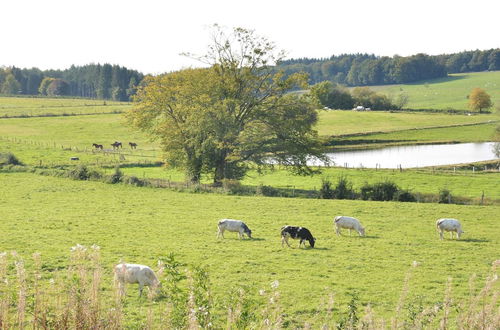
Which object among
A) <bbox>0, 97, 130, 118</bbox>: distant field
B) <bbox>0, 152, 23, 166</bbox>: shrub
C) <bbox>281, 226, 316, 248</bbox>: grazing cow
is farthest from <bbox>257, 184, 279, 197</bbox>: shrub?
<bbox>0, 97, 130, 118</bbox>: distant field

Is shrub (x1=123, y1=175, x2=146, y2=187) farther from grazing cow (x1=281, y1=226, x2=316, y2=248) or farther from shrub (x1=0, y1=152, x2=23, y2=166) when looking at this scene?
grazing cow (x1=281, y1=226, x2=316, y2=248)

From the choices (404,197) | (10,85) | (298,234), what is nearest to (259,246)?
(298,234)

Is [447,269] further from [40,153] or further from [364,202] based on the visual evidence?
[40,153]

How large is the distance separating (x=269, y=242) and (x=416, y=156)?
54.0 meters

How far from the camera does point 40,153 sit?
66250 mm

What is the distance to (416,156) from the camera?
7381 cm

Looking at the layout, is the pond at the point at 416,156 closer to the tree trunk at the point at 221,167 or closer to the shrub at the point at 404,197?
the tree trunk at the point at 221,167

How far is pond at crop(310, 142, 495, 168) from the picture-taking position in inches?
2623

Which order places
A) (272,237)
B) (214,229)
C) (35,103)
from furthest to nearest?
1. (35,103)
2. (214,229)
3. (272,237)

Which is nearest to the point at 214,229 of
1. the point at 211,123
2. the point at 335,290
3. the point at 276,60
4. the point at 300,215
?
the point at 300,215

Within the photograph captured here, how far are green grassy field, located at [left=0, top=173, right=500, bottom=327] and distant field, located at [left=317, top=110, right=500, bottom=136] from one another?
6255cm

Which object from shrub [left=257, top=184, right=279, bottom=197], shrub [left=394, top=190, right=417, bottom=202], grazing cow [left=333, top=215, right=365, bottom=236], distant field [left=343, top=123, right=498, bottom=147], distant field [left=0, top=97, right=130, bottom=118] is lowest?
shrub [left=257, top=184, right=279, bottom=197]

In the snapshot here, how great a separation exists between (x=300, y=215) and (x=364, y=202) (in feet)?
23.1

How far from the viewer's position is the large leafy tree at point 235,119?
4481 centimetres
